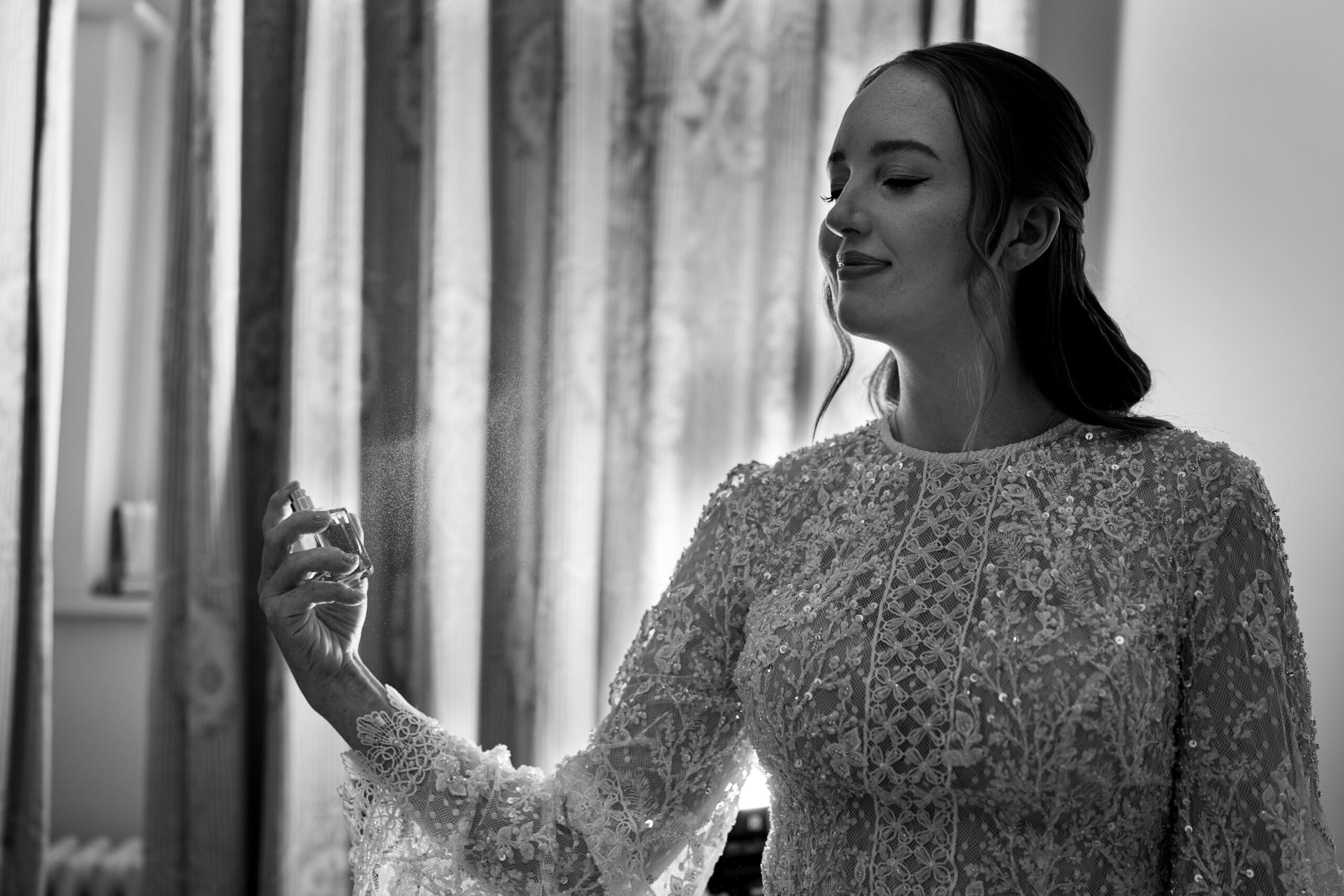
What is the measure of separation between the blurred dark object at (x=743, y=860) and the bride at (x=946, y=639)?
495mm

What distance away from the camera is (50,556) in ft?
6.00

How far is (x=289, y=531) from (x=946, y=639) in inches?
23.8

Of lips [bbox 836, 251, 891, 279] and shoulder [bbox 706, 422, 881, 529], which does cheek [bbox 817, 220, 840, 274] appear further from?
shoulder [bbox 706, 422, 881, 529]

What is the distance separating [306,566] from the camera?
40.0 inches

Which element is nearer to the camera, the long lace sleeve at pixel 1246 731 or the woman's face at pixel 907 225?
the long lace sleeve at pixel 1246 731

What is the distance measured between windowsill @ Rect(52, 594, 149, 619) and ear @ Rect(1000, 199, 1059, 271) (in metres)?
1.70

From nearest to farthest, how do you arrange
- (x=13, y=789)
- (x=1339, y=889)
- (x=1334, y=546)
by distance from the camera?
1. (x=1339, y=889)
2. (x=1334, y=546)
3. (x=13, y=789)

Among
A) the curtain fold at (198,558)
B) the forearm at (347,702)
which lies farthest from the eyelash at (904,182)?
the curtain fold at (198,558)

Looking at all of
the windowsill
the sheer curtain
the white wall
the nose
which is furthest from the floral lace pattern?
the windowsill

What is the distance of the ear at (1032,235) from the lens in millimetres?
1065

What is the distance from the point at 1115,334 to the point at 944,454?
0.69 ft

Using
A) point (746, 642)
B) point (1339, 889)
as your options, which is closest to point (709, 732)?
point (746, 642)

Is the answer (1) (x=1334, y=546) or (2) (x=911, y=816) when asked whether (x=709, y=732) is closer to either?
(2) (x=911, y=816)

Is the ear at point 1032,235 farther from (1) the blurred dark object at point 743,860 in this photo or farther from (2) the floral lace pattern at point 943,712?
(1) the blurred dark object at point 743,860
